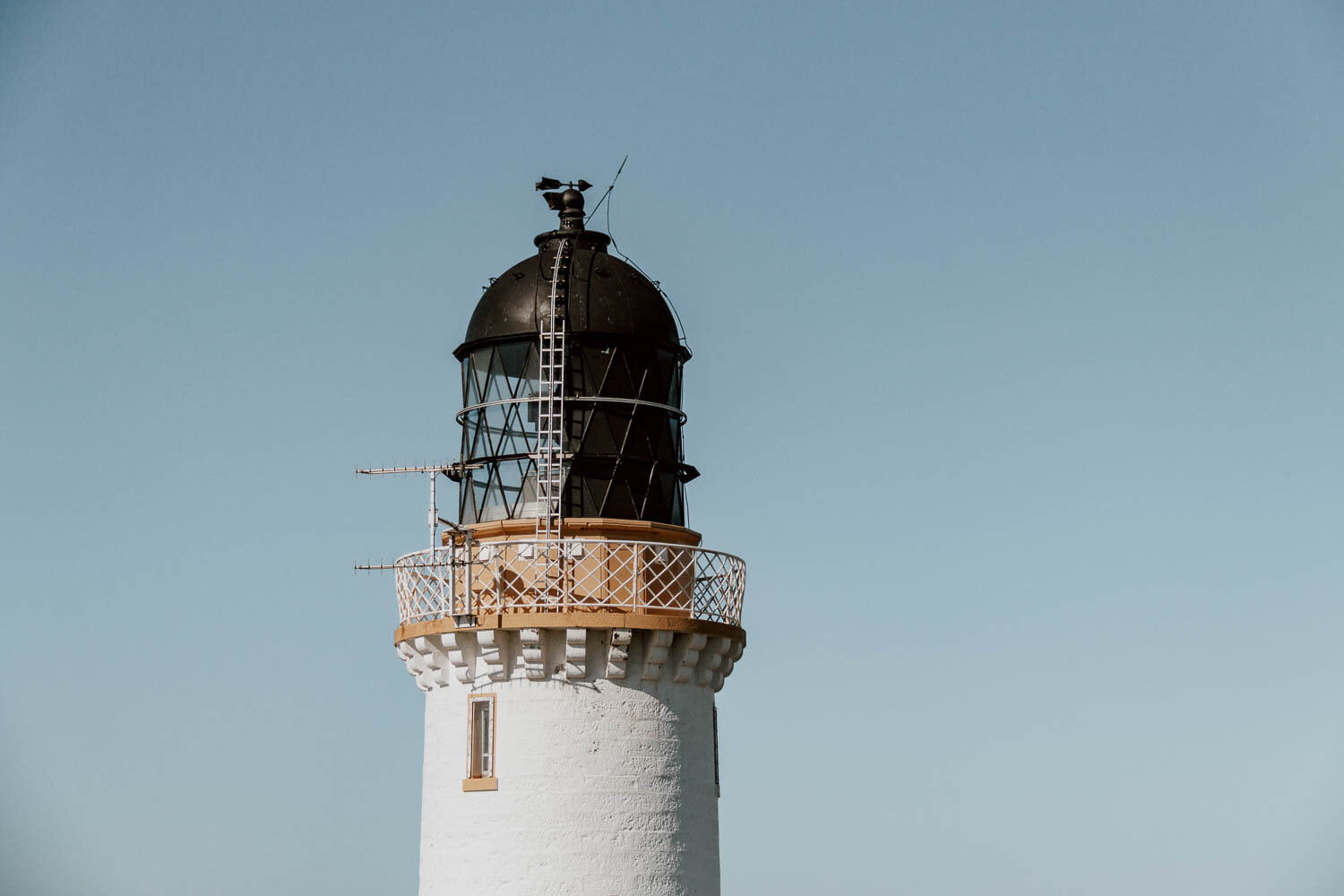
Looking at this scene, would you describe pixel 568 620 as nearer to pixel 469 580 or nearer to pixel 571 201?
pixel 469 580

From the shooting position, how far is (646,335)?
26734 mm

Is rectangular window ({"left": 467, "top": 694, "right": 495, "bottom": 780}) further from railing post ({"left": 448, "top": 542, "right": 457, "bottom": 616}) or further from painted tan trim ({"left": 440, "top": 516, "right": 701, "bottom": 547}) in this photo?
painted tan trim ({"left": 440, "top": 516, "right": 701, "bottom": 547})

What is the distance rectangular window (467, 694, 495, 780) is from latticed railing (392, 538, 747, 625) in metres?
1.13

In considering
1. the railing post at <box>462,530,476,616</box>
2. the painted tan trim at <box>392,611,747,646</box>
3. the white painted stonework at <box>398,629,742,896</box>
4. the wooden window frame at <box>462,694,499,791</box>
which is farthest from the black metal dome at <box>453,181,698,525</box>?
the wooden window frame at <box>462,694,499,791</box>

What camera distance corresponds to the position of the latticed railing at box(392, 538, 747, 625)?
84.3 ft

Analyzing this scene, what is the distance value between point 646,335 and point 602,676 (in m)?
4.21

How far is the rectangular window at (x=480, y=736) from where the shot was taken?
25859 mm

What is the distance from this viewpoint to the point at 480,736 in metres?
26.0

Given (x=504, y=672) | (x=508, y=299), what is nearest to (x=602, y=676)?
(x=504, y=672)

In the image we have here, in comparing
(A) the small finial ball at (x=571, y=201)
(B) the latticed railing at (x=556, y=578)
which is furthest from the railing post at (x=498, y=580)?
(A) the small finial ball at (x=571, y=201)

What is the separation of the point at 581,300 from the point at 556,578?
11.2 ft

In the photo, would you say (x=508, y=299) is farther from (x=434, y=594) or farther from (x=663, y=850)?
(x=663, y=850)

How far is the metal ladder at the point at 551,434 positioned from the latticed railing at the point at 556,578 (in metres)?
0.03

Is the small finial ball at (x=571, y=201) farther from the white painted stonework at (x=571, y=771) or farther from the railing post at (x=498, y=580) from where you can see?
the white painted stonework at (x=571, y=771)
